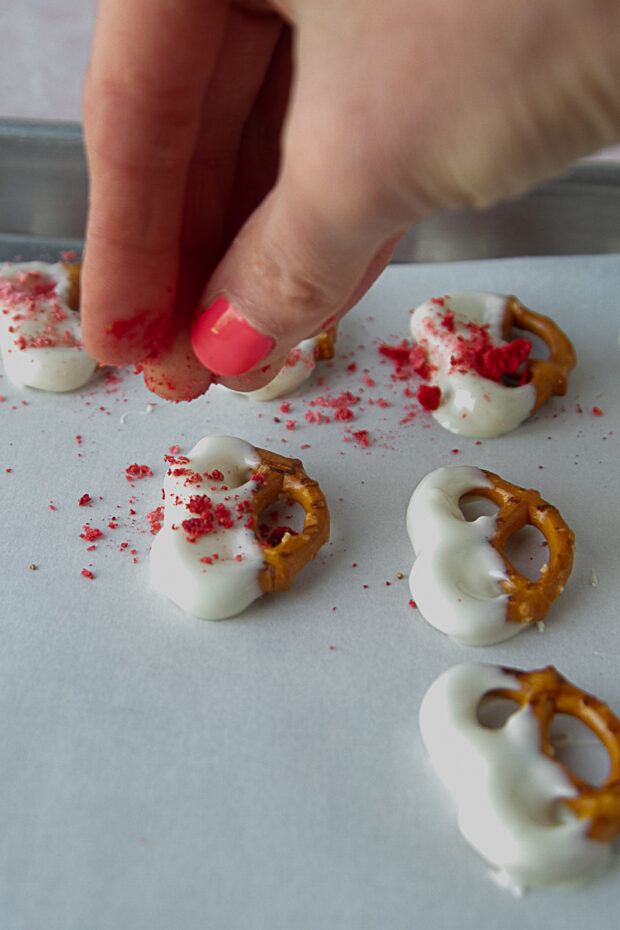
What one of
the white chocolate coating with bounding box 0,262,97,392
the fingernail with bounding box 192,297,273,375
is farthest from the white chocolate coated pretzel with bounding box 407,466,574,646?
the white chocolate coating with bounding box 0,262,97,392

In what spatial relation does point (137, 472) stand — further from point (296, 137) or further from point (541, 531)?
point (296, 137)

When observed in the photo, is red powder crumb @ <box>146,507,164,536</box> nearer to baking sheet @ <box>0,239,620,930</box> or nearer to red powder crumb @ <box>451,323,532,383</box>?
baking sheet @ <box>0,239,620,930</box>

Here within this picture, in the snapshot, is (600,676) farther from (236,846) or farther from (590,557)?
(236,846)

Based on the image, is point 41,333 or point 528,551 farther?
point 41,333

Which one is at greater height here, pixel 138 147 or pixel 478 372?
pixel 138 147

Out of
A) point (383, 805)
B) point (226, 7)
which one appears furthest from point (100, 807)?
point (226, 7)

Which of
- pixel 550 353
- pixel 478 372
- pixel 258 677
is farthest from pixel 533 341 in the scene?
pixel 258 677
